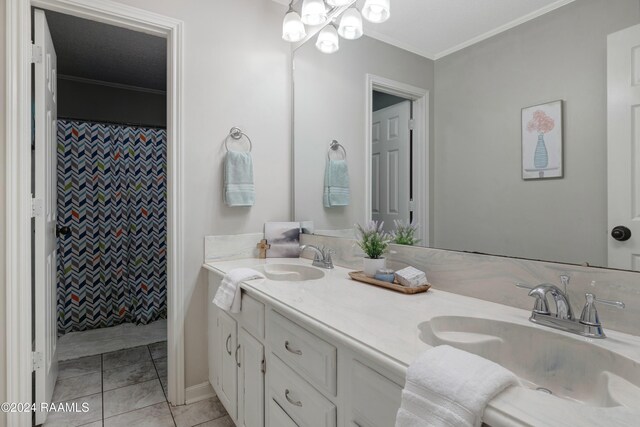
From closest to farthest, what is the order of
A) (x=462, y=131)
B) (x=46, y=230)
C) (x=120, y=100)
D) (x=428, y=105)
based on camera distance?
(x=462, y=131) → (x=428, y=105) → (x=46, y=230) → (x=120, y=100)

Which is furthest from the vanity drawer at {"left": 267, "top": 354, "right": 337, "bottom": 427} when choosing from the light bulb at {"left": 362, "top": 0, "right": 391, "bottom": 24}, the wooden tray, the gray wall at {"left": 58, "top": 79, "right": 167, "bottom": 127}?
the gray wall at {"left": 58, "top": 79, "right": 167, "bottom": 127}

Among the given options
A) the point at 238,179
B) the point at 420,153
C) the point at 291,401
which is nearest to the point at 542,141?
the point at 420,153

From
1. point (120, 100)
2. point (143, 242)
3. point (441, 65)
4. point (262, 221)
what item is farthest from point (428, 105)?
point (120, 100)

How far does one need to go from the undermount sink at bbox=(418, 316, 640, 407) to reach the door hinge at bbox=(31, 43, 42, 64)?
82.5 inches

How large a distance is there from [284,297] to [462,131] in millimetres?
889

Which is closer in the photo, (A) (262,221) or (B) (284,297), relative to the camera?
(B) (284,297)

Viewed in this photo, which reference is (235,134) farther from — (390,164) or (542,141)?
(542,141)

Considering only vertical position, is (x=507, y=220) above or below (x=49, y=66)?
below

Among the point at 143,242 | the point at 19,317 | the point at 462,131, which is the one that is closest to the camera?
the point at 462,131

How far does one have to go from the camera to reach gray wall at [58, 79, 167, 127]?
3.52m

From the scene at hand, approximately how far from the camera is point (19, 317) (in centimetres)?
157

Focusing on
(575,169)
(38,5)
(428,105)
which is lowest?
(575,169)

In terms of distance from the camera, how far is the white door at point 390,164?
1532 millimetres

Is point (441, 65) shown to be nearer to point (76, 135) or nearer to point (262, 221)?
point (262, 221)
